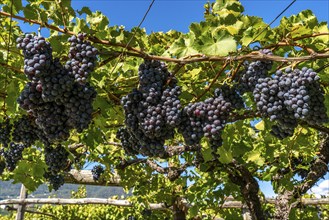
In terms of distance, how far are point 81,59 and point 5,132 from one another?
54.7 inches

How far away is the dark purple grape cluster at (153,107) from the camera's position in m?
2.11

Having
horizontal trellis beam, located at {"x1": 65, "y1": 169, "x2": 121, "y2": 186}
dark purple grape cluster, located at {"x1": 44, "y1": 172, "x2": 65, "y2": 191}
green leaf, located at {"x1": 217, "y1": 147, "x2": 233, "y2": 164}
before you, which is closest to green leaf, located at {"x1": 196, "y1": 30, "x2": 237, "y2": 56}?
green leaf, located at {"x1": 217, "y1": 147, "x2": 233, "y2": 164}

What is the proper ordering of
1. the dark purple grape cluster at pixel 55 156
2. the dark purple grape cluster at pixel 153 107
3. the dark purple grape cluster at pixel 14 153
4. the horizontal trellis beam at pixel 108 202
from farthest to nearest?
the horizontal trellis beam at pixel 108 202, the dark purple grape cluster at pixel 14 153, the dark purple grape cluster at pixel 55 156, the dark purple grape cluster at pixel 153 107

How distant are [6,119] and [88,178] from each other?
4.46m

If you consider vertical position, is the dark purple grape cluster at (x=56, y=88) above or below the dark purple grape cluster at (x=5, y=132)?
below

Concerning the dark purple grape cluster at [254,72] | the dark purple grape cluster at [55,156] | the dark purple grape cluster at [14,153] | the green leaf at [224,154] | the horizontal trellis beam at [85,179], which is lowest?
the green leaf at [224,154]

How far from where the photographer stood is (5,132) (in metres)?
3.12

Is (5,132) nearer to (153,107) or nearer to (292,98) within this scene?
(153,107)

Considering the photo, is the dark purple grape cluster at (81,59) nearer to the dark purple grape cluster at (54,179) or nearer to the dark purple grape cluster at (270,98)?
the dark purple grape cluster at (270,98)

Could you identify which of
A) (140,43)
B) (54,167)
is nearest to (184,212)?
(54,167)

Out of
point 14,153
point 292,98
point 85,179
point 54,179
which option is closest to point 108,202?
point 85,179

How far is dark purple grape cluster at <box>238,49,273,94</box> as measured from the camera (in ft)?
7.10

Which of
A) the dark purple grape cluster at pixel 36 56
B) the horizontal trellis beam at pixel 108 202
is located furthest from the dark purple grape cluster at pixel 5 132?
the horizontal trellis beam at pixel 108 202

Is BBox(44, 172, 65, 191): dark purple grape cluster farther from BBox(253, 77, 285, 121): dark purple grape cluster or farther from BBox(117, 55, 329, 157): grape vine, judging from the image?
BBox(253, 77, 285, 121): dark purple grape cluster
